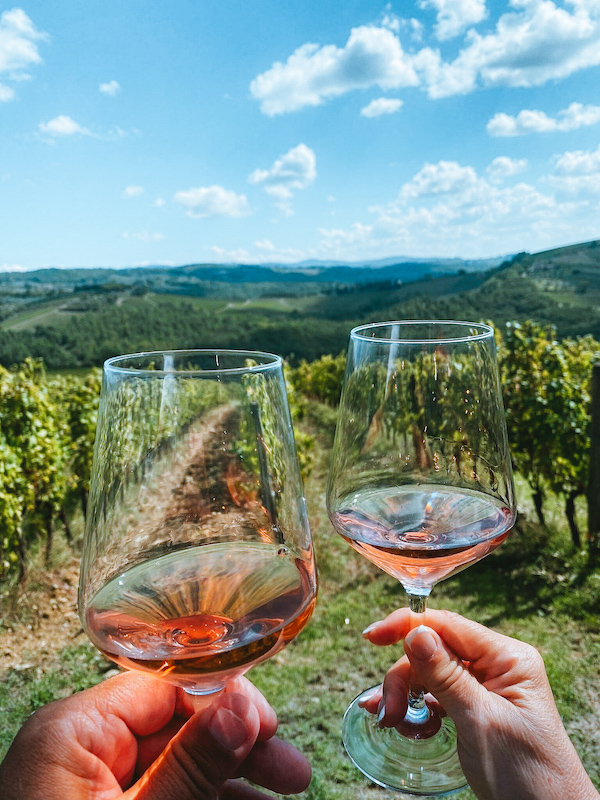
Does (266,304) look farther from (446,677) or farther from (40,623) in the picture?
(446,677)

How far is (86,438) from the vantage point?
488cm

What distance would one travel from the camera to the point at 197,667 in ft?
3.13

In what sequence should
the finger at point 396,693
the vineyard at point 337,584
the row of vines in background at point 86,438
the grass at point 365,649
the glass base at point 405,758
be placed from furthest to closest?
the row of vines in background at point 86,438, the vineyard at point 337,584, the grass at point 365,649, the finger at point 396,693, the glass base at point 405,758

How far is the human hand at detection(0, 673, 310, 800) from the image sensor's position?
3.51 feet

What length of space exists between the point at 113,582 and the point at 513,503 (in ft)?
3.08

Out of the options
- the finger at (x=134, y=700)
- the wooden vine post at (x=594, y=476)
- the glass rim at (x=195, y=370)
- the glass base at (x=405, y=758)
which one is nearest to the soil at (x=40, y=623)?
the finger at (x=134, y=700)

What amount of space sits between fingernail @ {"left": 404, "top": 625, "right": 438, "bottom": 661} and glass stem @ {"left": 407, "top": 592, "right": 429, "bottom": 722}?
0.12 metres

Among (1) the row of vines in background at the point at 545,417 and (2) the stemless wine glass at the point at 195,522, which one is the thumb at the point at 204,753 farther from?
(1) the row of vines in background at the point at 545,417

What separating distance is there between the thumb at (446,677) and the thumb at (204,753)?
0.42m

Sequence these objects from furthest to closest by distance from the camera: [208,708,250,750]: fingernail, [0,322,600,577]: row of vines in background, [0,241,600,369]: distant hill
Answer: [0,241,600,369]: distant hill, [0,322,600,577]: row of vines in background, [208,708,250,750]: fingernail

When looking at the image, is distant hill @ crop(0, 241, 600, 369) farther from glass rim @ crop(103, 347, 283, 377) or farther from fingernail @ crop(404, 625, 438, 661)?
glass rim @ crop(103, 347, 283, 377)

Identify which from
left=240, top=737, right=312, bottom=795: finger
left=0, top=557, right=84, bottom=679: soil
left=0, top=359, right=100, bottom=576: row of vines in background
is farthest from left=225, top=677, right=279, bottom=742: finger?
left=0, top=359, right=100, bottom=576: row of vines in background

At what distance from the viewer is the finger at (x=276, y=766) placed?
1.43 metres

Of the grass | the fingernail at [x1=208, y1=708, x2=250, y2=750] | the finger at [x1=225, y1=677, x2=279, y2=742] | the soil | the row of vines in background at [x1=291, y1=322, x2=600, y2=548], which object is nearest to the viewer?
the fingernail at [x1=208, y1=708, x2=250, y2=750]
